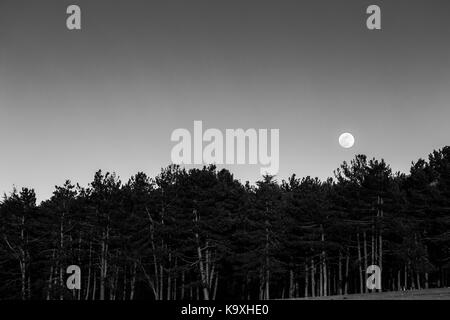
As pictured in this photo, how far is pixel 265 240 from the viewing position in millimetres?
47969

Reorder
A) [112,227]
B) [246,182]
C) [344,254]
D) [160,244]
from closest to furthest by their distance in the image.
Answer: [112,227]
[160,244]
[344,254]
[246,182]

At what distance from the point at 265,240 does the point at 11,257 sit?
88.4ft

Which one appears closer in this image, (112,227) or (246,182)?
(112,227)

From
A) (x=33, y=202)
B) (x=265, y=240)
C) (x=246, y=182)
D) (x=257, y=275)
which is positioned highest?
(x=246, y=182)

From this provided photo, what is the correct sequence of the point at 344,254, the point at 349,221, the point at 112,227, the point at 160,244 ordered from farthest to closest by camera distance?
the point at 344,254, the point at 160,244, the point at 112,227, the point at 349,221

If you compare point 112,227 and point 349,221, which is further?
point 112,227

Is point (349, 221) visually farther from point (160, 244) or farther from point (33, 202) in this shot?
point (33, 202)

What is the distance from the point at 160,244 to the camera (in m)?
52.9

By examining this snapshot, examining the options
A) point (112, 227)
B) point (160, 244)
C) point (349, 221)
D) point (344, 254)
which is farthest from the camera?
point (344, 254)
